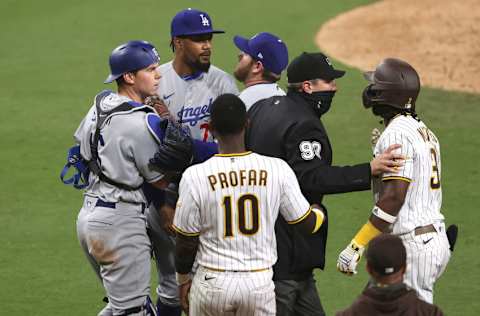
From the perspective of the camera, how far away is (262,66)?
7230 mm

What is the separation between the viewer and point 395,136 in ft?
20.5

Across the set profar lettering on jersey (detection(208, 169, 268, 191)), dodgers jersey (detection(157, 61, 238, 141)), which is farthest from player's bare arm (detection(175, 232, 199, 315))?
dodgers jersey (detection(157, 61, 238, 141))

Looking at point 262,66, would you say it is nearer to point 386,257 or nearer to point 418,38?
point 386,257

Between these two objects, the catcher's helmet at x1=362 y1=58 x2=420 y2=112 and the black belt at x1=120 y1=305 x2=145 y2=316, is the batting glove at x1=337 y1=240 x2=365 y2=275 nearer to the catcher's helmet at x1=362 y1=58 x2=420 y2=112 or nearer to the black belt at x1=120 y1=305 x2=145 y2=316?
the catcher's helmet at x1=362 y1=58 x2=420 y2=112

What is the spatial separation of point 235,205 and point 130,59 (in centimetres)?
143

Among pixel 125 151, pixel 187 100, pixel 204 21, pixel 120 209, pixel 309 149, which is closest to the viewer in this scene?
pixel 309 149

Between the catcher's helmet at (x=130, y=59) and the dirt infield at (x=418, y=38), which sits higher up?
the catcher's helmet at (x=130, y=59)

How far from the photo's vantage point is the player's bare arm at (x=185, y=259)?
5.84 meters

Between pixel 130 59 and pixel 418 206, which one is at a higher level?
pixel 130 59

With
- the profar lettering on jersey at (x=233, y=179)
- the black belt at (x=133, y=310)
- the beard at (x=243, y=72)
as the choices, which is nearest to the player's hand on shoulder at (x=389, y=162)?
the profar lettering on jersey at (x=233, y=179)

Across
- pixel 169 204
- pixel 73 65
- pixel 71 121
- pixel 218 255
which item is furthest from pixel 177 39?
pixel 73 65

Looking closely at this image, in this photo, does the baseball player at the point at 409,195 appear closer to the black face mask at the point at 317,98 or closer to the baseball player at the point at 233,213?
the black face mask at the point at 317,98

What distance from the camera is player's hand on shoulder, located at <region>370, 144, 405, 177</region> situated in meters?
6.17

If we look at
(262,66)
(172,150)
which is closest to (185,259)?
(172,150)
